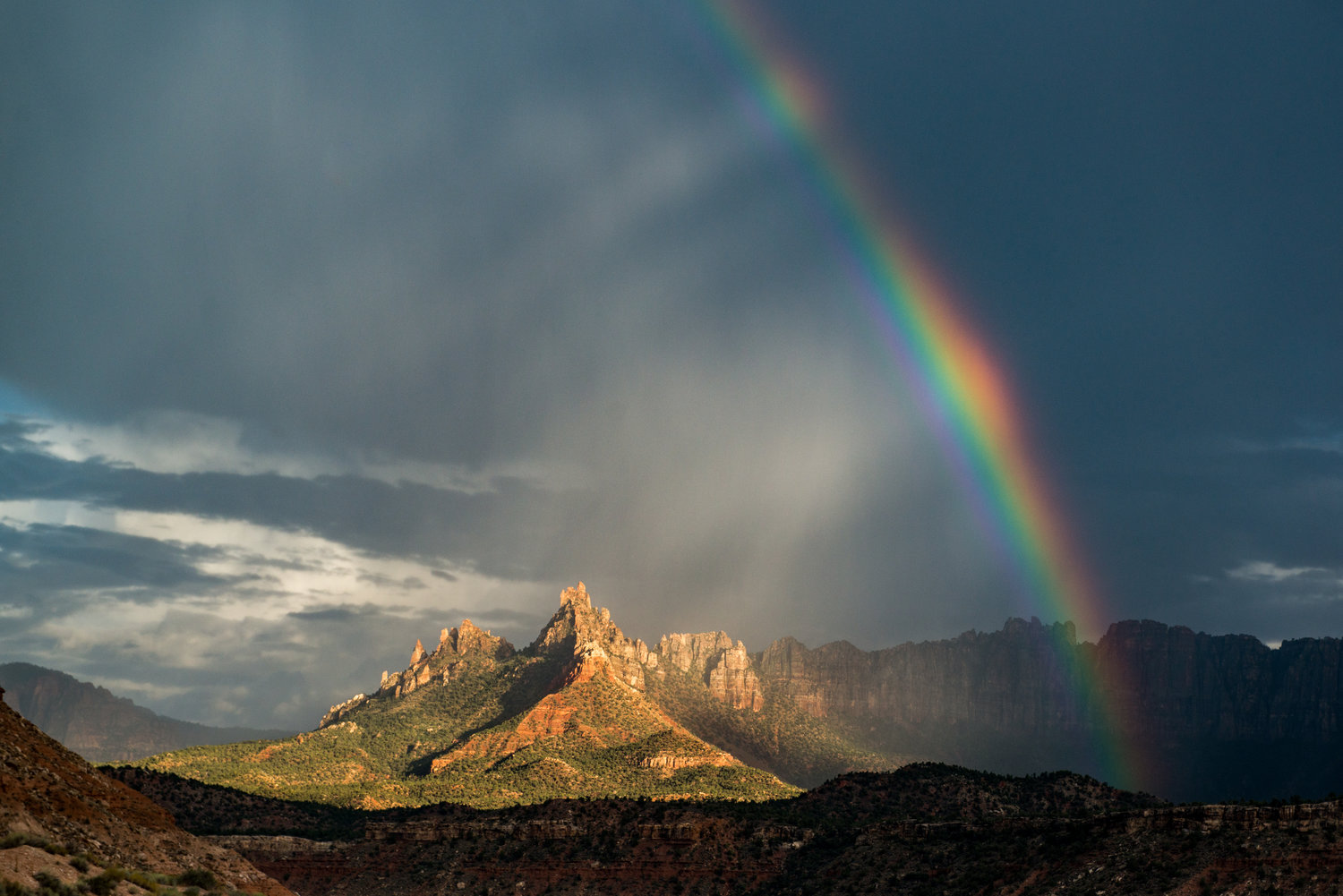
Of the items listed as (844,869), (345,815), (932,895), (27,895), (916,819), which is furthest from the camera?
(345,815)

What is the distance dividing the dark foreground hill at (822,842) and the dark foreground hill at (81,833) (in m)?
63.2

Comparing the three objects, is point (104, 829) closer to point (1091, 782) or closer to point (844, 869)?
→ point (844, 869)

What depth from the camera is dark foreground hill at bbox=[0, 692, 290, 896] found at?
1561 inches

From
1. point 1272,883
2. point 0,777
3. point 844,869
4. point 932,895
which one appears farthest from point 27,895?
point 844,869

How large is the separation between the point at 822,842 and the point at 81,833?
95230mm

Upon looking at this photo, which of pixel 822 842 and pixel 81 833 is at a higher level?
pixel 81 833

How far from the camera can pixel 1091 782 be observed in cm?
15288

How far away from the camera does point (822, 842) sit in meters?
128

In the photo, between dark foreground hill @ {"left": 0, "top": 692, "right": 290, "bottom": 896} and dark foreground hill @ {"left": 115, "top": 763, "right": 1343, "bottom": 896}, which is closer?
dark foreground hill @ {"left": 0, "top": 692, "right": 290, "bottom": 896}

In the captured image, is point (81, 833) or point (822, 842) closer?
point (81, 833)

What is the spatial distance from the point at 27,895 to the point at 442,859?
10622 cm

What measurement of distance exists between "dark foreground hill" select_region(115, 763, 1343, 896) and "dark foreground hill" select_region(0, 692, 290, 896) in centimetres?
6320

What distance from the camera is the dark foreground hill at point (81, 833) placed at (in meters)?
39.7

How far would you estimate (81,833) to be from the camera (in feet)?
163
